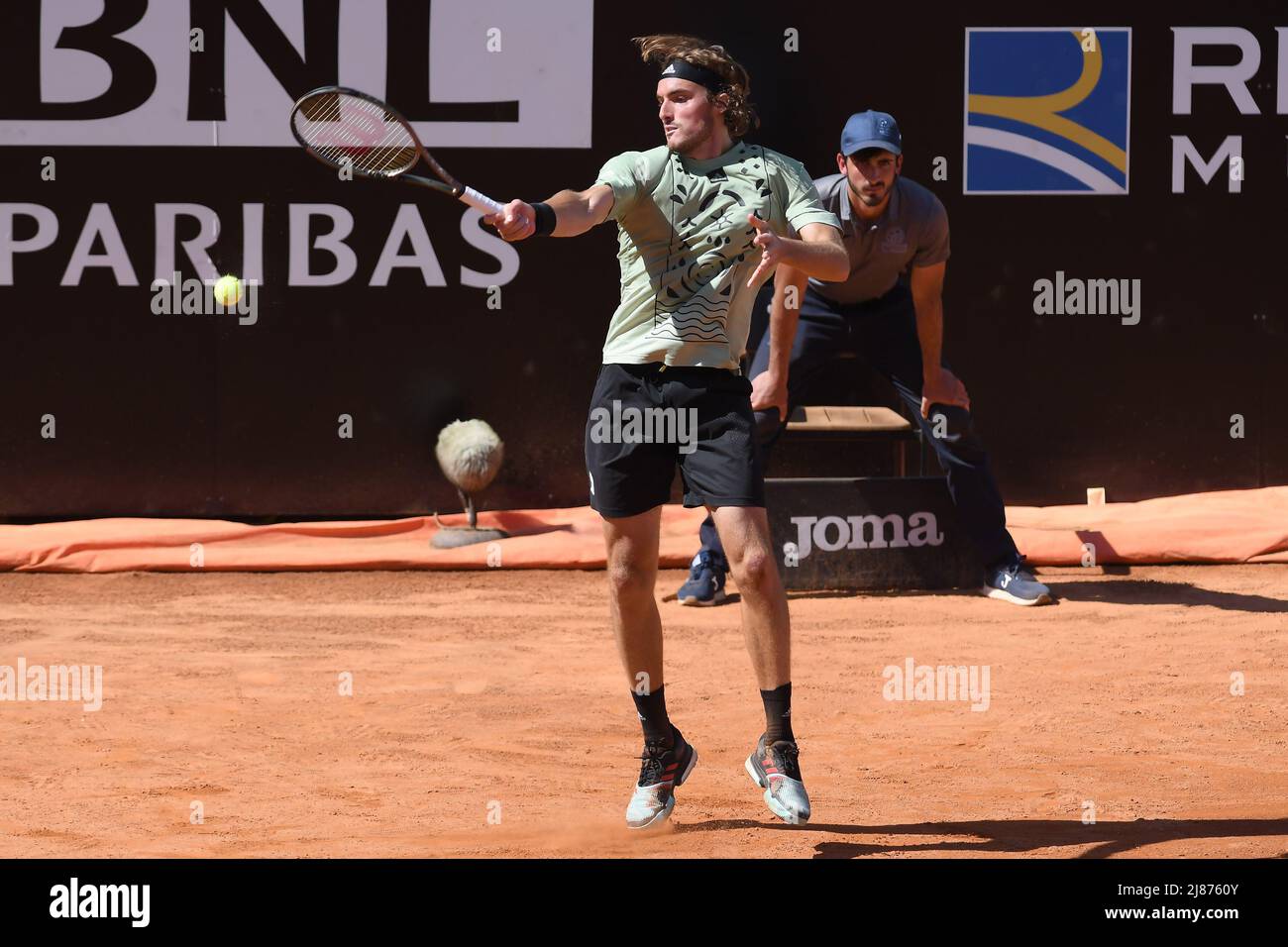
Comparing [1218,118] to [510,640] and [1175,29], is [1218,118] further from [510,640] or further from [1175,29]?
[510,640]

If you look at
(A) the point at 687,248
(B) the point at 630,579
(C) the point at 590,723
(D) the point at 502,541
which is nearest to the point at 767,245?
→ (A) the point at 687,248

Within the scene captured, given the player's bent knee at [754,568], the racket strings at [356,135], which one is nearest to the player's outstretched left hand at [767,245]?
the player's bent knee at [754,568]

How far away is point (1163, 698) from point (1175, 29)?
452cm

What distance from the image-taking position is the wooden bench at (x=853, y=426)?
7.54 m

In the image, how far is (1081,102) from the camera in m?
8.57

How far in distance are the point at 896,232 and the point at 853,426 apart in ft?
3.44

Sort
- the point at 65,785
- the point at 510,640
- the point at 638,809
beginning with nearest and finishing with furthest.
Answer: the point at 638,809
the point at 65,785
the point at 510,640

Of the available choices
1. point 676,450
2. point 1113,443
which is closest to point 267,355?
point 1113,443

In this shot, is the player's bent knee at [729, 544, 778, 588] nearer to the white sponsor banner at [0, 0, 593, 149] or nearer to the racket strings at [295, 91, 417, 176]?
the racket strings at [295, 91, 417, 176]

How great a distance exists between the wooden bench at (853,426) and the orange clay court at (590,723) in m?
0.76

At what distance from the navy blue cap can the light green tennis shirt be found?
264 centimetres

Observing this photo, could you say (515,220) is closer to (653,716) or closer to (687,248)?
(687,248)

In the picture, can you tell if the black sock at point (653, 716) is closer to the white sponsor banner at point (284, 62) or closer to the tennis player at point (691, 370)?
the tennis player at point (691, 370)

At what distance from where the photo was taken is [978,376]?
8.70 m
